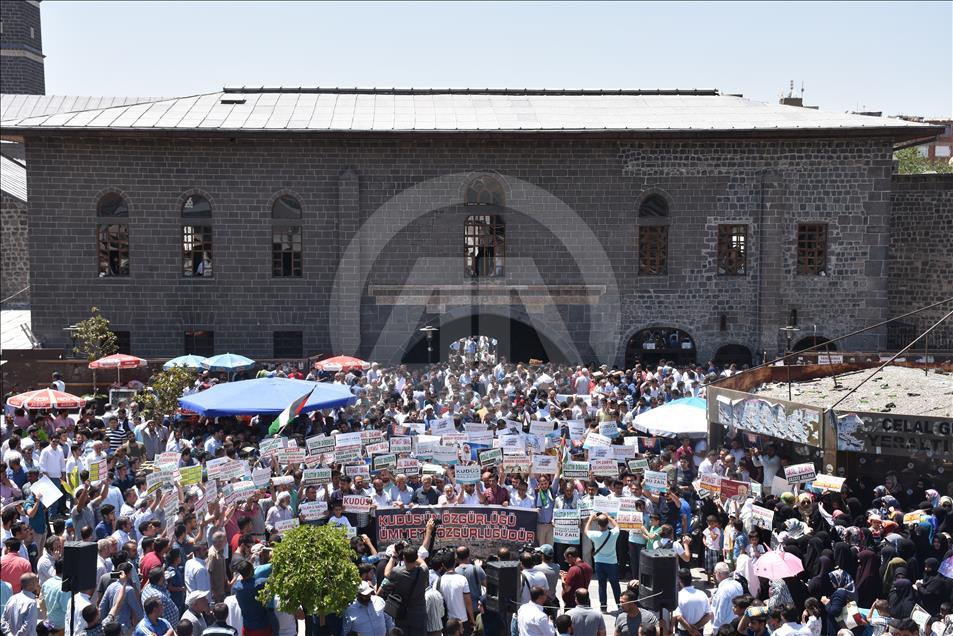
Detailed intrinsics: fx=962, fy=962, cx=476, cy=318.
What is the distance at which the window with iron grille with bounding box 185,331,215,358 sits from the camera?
30.5 metres

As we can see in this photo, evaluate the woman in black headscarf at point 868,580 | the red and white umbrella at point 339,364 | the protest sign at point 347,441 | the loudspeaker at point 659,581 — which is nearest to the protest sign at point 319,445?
the protest sign at point 347,441

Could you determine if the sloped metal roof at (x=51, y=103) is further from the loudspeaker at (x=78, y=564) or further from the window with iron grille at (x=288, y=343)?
the loudspeaker at (x=78, y=564)

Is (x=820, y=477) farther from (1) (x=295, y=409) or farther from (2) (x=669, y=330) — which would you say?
(2) (x=669, y=330)

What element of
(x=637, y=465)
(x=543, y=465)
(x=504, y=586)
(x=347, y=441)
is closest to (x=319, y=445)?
(x=347, y=441)

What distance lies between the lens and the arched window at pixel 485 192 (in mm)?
31094

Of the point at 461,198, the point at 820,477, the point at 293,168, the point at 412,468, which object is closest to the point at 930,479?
the point at 820,477

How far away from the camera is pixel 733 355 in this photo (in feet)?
103

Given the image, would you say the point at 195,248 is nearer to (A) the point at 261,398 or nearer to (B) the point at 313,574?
(A) the point at 261,398

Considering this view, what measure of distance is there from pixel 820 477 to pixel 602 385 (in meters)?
10.7

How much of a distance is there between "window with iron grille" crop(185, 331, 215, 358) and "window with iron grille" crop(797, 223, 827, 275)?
1904cm

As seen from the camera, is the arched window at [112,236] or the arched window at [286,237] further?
the arched window at [286,237]

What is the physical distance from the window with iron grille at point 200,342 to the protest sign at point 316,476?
58.1 feet

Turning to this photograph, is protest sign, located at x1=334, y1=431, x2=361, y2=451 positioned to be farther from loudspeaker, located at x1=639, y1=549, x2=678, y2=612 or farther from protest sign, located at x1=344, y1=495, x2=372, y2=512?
loudspeaker, located at x1=639, y1=549, x2=678, y2=612

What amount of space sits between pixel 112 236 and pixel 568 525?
2228 cm
